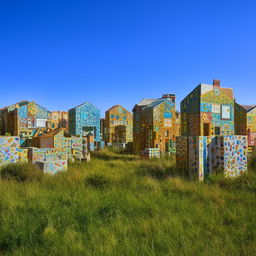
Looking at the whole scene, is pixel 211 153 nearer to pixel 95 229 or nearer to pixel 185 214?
pixel 185 214

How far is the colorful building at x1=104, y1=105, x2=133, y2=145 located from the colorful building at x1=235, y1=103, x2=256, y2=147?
12.8 m

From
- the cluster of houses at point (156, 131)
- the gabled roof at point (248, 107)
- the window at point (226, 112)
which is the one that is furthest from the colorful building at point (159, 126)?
the gabled roof at point (248, 107)

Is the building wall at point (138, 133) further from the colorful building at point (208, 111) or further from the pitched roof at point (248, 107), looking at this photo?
the pitched roof at point (248, 107)

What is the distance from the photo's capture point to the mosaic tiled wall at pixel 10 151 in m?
9.20

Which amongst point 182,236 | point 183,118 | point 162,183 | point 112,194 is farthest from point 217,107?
point 182,236

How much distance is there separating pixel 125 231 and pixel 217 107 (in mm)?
11894

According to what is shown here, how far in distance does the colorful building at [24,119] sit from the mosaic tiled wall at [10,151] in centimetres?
1160

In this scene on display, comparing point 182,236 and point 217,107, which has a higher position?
point 217,107

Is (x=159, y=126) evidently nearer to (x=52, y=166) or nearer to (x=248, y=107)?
(x=52, y=166)

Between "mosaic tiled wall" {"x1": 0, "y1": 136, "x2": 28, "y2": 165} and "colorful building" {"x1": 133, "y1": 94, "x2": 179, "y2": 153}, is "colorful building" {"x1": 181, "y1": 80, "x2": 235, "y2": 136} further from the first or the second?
"mosaic tiled wall" {"x1": 0, "y1": 136, "x2": 28, "y2": 165}

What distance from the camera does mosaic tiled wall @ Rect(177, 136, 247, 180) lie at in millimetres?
7543

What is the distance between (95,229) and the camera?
384 cm

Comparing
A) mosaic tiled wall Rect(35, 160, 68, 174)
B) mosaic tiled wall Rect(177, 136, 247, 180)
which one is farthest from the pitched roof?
mosaic tiled wall Rect(35, 160, 68, 174)

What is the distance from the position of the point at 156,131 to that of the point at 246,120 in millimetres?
9822
